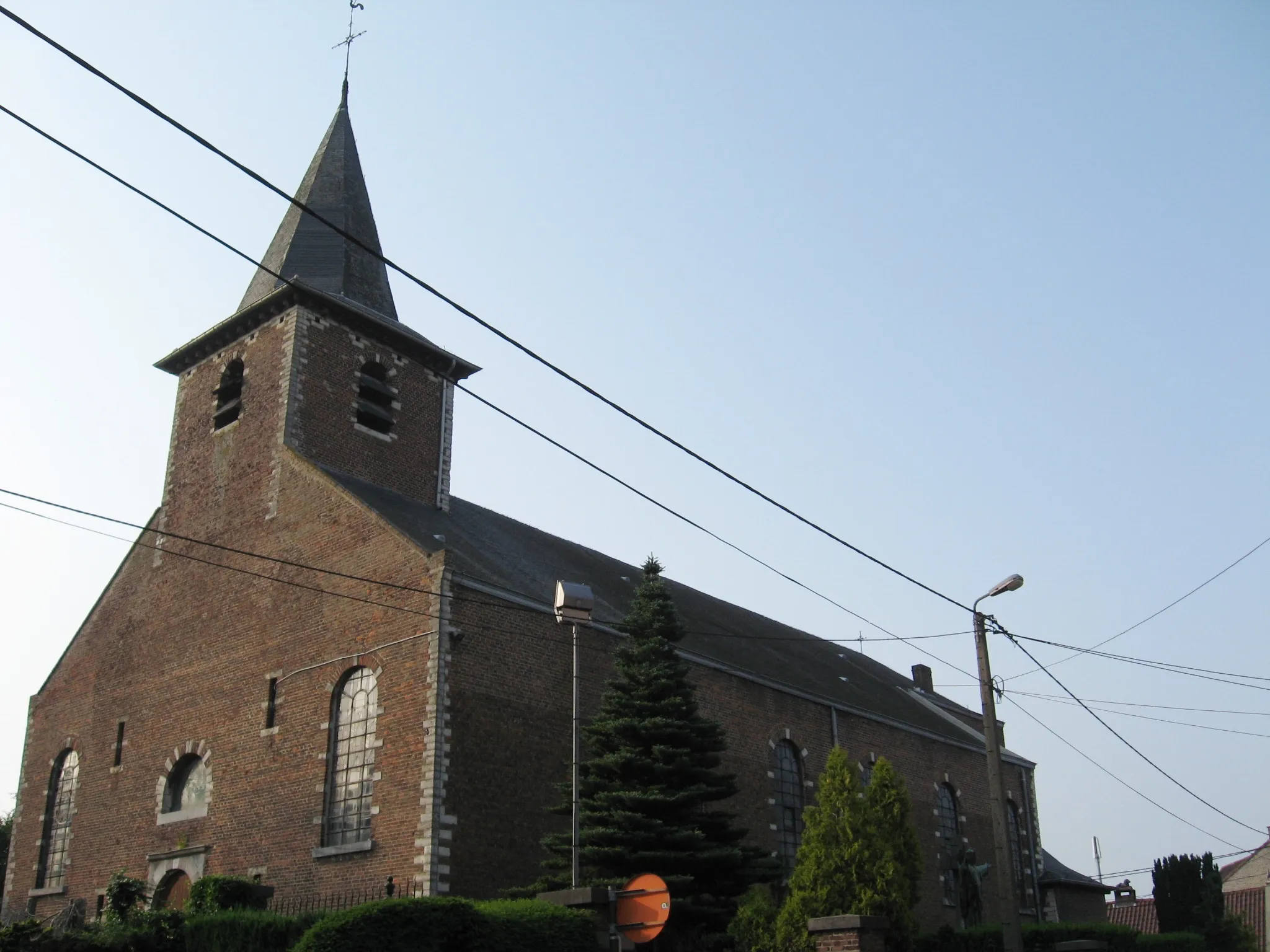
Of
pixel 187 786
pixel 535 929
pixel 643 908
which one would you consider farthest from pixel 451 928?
pixel 187 786

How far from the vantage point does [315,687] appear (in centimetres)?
1962

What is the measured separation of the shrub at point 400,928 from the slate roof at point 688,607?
7.01 meters

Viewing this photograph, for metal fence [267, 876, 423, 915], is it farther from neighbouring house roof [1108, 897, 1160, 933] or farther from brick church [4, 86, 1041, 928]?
neighbouring house roof [1108, 897, 1160, 933]

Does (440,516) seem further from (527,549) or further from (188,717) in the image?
(188,717)

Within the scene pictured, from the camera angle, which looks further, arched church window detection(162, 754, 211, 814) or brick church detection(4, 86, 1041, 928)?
arched church window detection(162, 754, 211, 814)

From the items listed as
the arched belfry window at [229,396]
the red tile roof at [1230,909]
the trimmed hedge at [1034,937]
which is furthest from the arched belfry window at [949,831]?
the arched belfry window at [229,396]

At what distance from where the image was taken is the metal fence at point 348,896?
16.7m

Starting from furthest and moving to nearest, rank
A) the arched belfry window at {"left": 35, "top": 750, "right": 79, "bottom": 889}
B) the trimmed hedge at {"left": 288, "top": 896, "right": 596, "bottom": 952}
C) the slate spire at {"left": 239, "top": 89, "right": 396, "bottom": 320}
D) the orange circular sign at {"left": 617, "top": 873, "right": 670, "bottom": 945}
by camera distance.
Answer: the slate spire at {"left": 239, "top": 89, "right": 396, "bottom": 320}, the arched belfry window at {"left": 35, "top": 750, "right": 79, "bottom": 889}, the trimmed hedge at {"left": 288, "top": 896, "right": 596, "bottom": 952}, the orange circular sign at {"left": 617, "top": 873, "right": 670, "bottom": 945}

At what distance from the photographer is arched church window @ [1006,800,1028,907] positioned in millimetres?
30766

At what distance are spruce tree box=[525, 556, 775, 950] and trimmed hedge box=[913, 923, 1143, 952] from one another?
12.6 ft

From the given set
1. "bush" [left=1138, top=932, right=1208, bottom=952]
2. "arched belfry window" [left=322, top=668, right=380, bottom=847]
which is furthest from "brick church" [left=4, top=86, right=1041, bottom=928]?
"bush" [left=1138, top=932, right=1208, bottom=952]

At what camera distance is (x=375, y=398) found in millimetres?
25234

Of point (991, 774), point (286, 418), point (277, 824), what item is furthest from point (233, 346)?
point (991, 774)

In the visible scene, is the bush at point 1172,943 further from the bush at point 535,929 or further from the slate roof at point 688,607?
the bush at point 535,929
